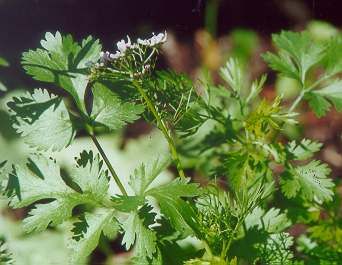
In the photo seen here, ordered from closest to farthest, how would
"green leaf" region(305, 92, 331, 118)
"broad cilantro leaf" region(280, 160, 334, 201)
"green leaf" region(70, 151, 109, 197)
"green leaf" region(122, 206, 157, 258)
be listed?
"green leaf" region(122, 206, 157, 258), "green leaf" region(70, 151, 109, 197), "broad cilantro leaf" region(280, 160, 334, 201), "green leaf" region(305, 92, 331, 118)

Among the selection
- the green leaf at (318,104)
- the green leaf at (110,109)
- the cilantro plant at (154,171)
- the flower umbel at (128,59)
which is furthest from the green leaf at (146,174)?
the green leaf at (318,104)

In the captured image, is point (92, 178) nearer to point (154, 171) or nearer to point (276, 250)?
point (154, 171)

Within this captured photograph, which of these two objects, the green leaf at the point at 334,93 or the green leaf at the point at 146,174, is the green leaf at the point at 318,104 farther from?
the green leaf at the point at 146,174

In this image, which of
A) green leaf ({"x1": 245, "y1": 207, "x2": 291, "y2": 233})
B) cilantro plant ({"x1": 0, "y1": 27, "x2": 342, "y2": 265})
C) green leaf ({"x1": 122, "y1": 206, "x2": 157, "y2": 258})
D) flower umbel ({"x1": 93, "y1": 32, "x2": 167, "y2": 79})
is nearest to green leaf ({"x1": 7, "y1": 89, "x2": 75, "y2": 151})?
cilantro plant ({"x1": 0, "y1": 27, "x2": 342, "y2": 265})

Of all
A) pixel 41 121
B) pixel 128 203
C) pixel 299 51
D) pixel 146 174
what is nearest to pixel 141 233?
pixel 128 203

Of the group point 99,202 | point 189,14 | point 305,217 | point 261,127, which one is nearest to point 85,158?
point 99,202

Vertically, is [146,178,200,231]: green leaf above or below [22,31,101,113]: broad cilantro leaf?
below

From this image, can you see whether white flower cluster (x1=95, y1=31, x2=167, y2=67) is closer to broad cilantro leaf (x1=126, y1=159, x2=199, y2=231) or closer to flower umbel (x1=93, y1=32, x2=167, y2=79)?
flower umbel (x1=93, y1=32, x2=167, y2=79)
